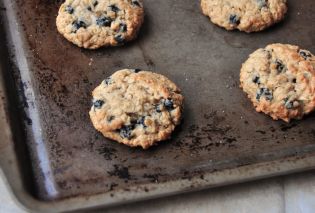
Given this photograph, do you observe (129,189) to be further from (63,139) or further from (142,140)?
(63,139)

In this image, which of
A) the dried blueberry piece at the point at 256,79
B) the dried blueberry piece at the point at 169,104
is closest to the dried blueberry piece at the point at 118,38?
the dried blueberry piece at the point at 169,104

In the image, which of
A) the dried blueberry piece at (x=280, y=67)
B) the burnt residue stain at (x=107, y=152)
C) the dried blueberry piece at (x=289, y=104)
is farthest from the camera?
the dried blueberry piece at (x=280, y=67)

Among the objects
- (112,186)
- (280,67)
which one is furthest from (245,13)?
(112,186)

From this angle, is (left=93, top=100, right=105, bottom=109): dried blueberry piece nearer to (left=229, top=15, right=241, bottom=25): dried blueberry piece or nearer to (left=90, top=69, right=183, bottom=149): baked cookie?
(left=90, top=69, right=183, bottom=149): baked cookie

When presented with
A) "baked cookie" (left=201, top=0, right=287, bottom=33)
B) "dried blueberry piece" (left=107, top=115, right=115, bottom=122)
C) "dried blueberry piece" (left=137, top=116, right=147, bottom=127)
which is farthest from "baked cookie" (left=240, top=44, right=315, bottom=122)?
"dried blueberry piece" (left=107, top=115, right=115, bottom=122)

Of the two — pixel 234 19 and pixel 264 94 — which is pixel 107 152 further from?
pixel 234 19

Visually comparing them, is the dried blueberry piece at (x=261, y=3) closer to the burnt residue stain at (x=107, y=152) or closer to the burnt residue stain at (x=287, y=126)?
the burnt residue stain at (x=287, y=126)

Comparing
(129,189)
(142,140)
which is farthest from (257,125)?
(129,189)
